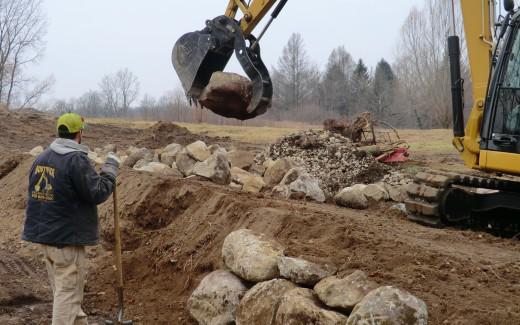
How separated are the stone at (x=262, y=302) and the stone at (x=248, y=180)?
5.18m

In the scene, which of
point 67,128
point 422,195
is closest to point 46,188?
point 67,128

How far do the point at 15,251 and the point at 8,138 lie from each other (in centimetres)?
1186

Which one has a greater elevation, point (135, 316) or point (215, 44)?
point (215, 44)

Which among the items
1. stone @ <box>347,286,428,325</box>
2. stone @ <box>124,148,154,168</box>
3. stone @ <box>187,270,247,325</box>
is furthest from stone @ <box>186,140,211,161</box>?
stone @ <box>347,286,428,325</box>

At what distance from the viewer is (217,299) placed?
4824mm

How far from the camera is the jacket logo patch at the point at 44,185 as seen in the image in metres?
4.50

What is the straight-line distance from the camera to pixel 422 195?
7.44m

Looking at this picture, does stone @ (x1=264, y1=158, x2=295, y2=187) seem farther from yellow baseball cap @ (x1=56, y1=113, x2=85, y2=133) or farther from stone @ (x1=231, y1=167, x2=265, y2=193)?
yellow baseball cap @ (x1=56, y1=113, x2=85, y2=133)

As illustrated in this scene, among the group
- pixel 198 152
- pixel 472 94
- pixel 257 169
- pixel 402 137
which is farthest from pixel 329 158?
pixel 402 137

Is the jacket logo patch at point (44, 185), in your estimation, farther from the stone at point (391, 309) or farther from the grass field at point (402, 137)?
the grass field at point (402, 137)

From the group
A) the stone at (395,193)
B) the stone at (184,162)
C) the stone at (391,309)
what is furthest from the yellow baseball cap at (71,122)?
the stone at (395,193)

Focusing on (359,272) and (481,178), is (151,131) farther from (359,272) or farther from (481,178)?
(359,272)

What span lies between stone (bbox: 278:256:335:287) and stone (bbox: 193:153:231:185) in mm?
4853

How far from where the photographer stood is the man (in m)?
4.49
